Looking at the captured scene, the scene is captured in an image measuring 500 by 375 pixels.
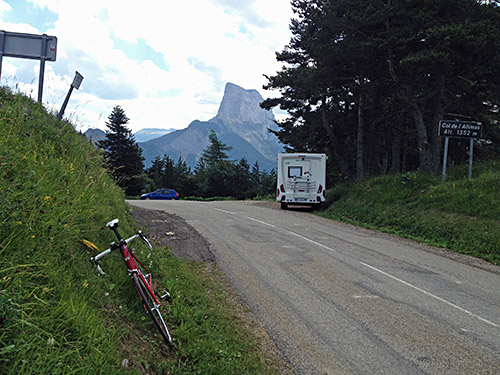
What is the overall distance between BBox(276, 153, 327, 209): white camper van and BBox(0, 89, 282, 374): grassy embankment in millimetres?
15379

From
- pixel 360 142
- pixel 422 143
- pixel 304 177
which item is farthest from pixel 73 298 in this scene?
pixel 360 142

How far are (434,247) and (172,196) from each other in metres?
34.3

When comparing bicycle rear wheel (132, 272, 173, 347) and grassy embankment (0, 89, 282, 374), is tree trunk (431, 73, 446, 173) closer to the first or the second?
grassy embankment (0, 89, 282, 374)

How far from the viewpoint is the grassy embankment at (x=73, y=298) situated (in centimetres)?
271

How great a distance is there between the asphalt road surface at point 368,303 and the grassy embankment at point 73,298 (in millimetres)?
840

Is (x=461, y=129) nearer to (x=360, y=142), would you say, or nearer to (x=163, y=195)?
(x=360, y=142)

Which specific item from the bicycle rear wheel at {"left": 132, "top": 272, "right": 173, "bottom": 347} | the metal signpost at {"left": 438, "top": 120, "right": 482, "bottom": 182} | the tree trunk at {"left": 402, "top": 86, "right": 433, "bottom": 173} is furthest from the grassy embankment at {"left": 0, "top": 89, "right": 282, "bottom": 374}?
the tree trunk at {"left": 402, "top": 86, "right": 433, "bottom": 173}

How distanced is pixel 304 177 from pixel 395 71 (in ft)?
23.3

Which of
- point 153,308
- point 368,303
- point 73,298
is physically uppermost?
point 73,298

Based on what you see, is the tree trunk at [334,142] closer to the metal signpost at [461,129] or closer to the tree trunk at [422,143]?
the tree trunk at [422,143]

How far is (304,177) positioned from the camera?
2134 cm

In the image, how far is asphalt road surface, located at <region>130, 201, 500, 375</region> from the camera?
4.60m

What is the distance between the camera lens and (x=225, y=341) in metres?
4.47

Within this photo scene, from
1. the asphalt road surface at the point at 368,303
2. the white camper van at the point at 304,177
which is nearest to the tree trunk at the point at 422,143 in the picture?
the white camper van at the point at 304,177
